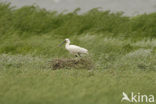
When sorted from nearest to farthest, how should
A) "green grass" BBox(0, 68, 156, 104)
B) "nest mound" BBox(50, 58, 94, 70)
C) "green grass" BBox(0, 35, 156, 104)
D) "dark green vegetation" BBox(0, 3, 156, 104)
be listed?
"green grass" BBox(0, 68, 156, 104)
"green grass" BBox(0, 35, 156, 104)
"dark green vegetation" BBox(0, 3, 156, 104)
"nest mound" BBox(50, 58, 94, 70)

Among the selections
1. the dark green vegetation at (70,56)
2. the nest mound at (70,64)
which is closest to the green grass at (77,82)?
the dark green vegetation at (70,56)

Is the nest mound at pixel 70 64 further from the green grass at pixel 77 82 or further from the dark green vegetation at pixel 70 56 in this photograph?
the dark green vegetation at pixel 70 56

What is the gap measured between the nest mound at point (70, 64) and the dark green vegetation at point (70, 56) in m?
0.37

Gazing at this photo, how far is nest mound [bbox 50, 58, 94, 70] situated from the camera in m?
12.6

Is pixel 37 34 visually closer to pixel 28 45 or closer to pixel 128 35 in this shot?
pixel 28 45

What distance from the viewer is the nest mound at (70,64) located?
12555 mm

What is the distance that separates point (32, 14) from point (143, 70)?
11.1m

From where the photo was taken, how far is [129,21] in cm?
2239

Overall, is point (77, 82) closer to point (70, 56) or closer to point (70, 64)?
point (70, 64)

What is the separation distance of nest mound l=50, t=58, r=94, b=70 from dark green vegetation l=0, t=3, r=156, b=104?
369mm

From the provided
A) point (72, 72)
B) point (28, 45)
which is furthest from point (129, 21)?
point (72, 72)

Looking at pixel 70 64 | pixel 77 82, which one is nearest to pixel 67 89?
pixel 77 82

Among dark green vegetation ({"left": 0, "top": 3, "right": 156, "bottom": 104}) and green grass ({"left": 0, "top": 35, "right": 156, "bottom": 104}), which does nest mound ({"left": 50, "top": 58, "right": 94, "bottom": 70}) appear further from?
dark green vegetation ({"left": 0, "top": 3, "right": 156, "bottom": 104})

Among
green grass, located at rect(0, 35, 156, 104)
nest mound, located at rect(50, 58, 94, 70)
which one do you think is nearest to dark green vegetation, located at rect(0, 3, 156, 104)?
green grass, located at rect(0, 35, 156, 104)
